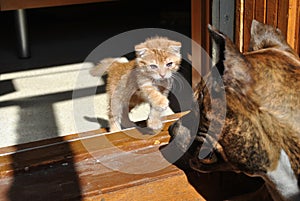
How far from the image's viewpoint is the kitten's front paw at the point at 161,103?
277cm

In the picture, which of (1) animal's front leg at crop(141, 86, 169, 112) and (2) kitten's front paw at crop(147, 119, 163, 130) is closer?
(2) kitten's front paw at crop(147, 119, 163, 130)

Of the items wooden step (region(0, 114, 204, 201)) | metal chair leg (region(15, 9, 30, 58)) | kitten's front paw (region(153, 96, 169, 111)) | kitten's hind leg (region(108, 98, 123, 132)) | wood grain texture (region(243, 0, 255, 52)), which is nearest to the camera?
wooden step (region(0, 114, 204, 201))

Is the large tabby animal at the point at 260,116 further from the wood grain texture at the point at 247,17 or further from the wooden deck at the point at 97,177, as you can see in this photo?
the wood grain texture at the point at 247,17

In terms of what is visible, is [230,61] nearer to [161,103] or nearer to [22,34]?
[161,103]

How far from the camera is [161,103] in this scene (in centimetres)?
278

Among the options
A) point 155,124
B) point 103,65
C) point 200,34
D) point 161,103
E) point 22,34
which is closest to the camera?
point 155,124

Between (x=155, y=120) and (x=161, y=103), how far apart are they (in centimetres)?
18

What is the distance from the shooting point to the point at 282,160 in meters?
1.55

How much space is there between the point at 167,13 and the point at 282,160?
14.8 feet

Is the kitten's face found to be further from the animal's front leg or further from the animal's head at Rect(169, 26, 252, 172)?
the animal's head at Rect(169, 26, 252, 172)

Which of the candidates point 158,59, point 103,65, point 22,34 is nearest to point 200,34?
point 158,59

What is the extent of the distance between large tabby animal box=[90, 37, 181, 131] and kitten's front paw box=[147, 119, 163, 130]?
0.08m

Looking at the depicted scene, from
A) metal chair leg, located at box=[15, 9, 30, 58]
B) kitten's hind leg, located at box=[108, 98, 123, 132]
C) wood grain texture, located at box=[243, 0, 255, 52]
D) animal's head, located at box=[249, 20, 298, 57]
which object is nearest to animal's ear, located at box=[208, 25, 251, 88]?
animal's head, located at box=[249, 20, 298, 57]

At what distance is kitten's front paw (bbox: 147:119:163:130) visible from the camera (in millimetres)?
2467
